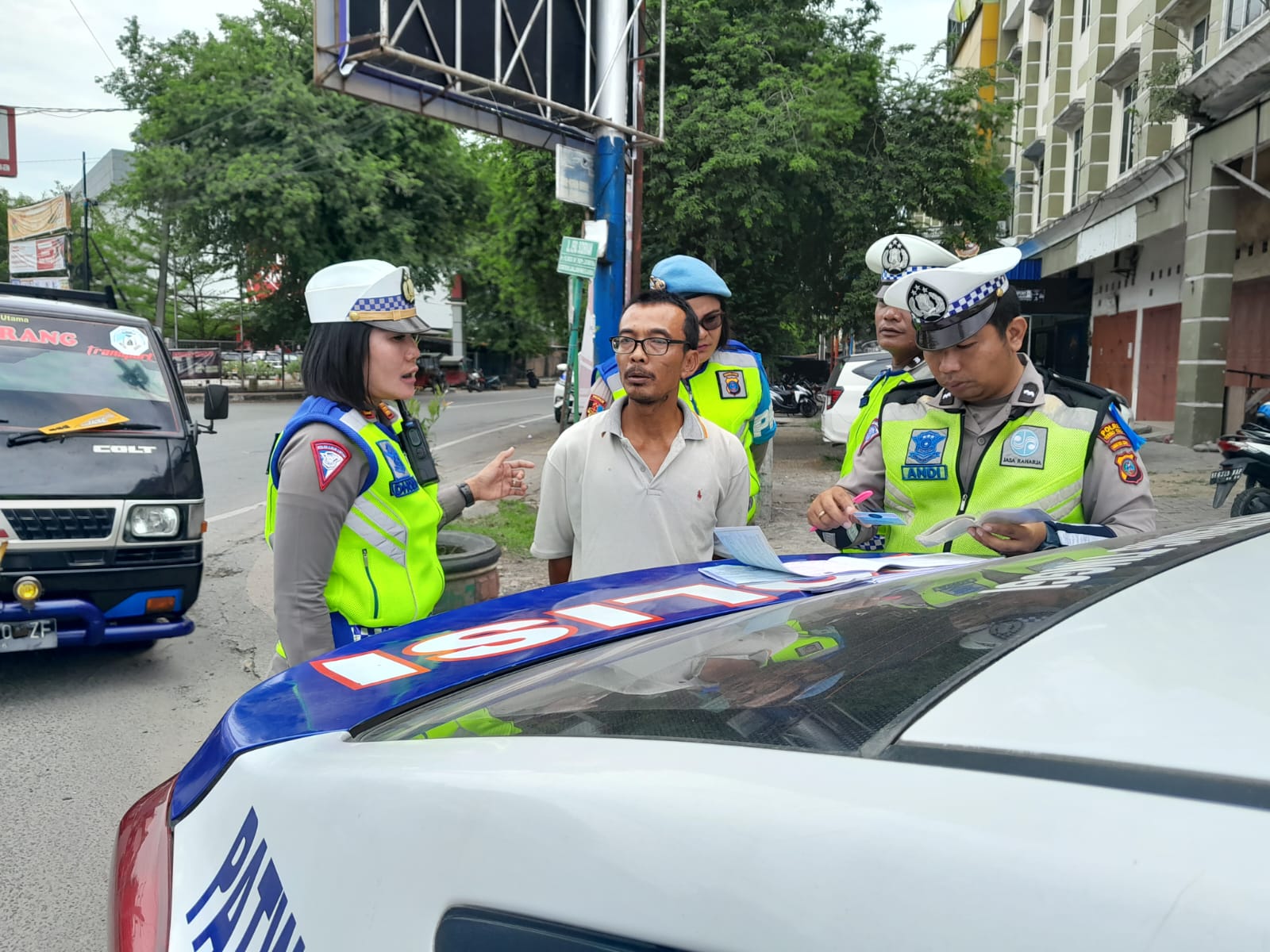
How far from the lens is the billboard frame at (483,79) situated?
25.9 feet

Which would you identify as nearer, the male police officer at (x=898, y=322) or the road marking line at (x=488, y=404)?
the male police officer at (x=898, y=322)

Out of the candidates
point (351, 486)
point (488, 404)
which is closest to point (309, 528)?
point (351, 486)

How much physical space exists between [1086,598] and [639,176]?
26.8 feet

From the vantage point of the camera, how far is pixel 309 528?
231 cm

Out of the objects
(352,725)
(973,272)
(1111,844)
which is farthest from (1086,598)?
(973,272)

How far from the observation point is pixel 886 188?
48.4 ft

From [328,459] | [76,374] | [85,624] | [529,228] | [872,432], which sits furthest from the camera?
[529,228]

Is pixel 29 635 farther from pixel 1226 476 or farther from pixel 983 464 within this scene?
pixel 1226 476

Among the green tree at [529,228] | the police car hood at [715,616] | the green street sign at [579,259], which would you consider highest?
the green tree at [529,228]

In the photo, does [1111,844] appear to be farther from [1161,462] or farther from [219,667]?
[1161,462]

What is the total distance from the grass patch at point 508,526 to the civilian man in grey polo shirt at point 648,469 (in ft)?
15.9

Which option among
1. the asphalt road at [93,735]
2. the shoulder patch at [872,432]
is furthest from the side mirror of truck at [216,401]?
the shoulder patch at [872,432]

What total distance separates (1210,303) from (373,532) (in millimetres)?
15771

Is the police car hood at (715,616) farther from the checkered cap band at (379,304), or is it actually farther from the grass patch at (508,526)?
the grass patch at (508,526)
